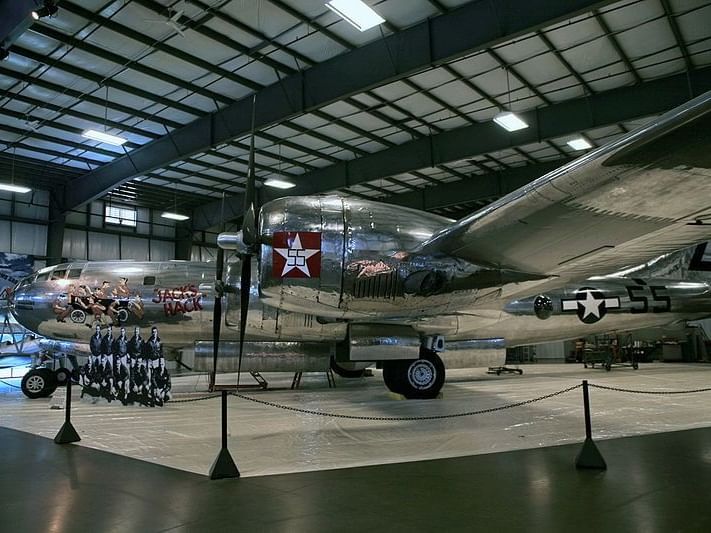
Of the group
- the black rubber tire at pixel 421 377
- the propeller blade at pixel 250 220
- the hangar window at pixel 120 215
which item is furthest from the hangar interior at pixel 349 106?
the hangar window at pixel 120 215

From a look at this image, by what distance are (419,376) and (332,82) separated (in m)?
8.01

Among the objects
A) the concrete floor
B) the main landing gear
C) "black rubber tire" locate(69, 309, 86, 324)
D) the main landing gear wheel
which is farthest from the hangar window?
the main landing gear

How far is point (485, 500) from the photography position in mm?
4172

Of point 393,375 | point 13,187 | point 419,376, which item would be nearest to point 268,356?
point 393,375

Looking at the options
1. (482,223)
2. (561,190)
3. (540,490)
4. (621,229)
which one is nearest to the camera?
(540,490)

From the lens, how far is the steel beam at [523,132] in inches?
577

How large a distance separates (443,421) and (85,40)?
40.2ft

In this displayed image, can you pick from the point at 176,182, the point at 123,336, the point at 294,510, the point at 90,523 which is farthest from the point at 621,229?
the point at 176,182

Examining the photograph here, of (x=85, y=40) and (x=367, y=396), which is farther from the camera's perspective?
(x=85, y=40)

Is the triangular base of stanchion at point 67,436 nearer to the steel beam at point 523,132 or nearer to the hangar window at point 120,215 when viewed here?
the steel beam at point 523,132

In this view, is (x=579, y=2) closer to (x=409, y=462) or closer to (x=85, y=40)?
(x=409, y=462)

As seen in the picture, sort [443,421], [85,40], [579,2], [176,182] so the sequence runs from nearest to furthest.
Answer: [443,421] → [579,2] → [85,40] → [176,182]

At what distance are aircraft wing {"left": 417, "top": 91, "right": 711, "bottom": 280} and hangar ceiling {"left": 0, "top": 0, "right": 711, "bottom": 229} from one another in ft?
18.7

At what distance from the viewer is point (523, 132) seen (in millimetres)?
16953
